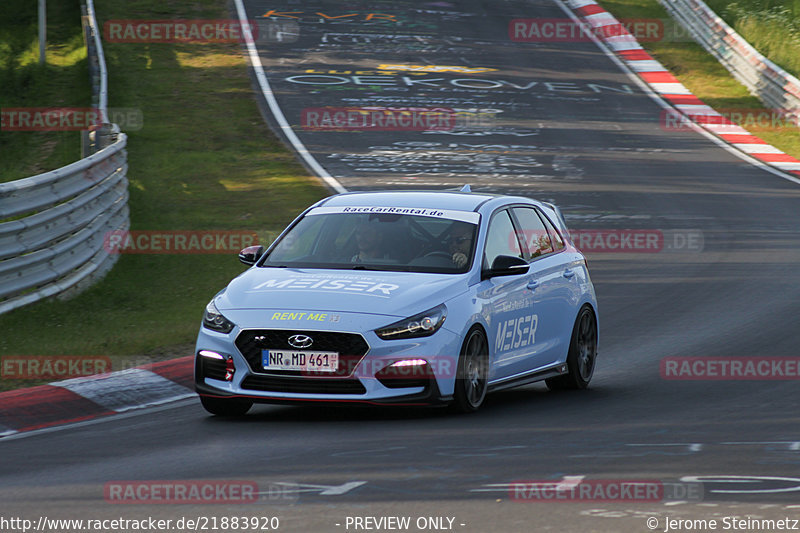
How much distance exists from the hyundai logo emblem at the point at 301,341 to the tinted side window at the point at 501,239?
183 centimetres

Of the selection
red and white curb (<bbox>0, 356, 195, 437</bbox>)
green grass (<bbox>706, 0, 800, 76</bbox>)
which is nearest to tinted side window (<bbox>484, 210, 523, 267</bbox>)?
red and white curb (<bbox>0, 356, 195, 437</bbox>)

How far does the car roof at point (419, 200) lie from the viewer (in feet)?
33.6

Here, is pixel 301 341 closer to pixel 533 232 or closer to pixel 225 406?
pixel 225 406

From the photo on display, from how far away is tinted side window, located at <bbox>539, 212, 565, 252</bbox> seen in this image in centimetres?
1118

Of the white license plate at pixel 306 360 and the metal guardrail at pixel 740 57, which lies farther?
the metal guardrail at pixel 740 57

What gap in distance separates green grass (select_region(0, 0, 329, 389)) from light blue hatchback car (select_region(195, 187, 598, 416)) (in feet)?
6.54

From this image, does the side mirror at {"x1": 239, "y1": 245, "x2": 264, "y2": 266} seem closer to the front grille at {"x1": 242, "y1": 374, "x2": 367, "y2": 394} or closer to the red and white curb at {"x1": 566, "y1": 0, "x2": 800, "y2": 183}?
the front grille at {"x1": 242, "y1": 374, "x2": 367, "y2": 394}

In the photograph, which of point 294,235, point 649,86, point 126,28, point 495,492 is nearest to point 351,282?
point 294,235

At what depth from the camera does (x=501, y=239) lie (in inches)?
403

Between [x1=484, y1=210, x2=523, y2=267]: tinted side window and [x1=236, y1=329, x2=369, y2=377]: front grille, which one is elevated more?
[x1=484, y1=210, x2=523, y2=267]: tinted side window

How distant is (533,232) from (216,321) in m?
3.11

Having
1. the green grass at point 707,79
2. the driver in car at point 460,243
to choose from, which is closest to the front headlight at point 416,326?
the driver in car at point 460,243

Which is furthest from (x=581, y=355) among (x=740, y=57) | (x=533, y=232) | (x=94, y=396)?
(x=740, y=57)

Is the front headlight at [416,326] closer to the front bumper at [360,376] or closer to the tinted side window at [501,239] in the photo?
the front bumper at [360,376]
